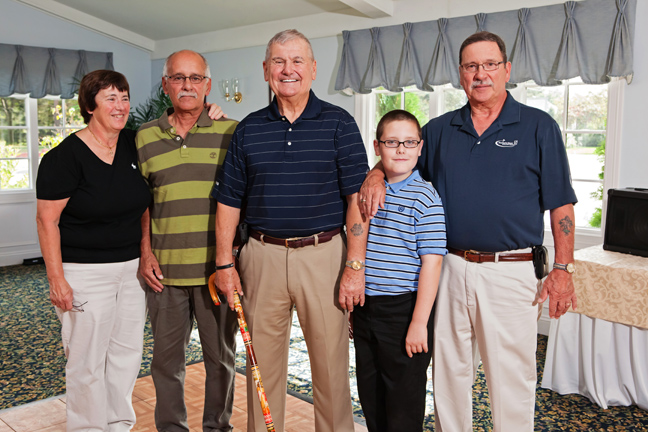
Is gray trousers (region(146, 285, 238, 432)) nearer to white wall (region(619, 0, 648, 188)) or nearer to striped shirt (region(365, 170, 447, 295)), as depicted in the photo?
striped shirt (region(365, 170, 447, 295))

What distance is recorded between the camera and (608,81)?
423 cm

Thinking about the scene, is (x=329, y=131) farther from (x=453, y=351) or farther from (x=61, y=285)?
(x=61, y=285)

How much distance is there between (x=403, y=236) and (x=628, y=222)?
81.6 inches

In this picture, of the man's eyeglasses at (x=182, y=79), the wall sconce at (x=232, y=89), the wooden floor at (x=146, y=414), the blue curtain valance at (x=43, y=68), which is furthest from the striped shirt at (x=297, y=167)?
the blue curtain valance at (x=43, y=68)

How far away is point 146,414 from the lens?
9.97 ft

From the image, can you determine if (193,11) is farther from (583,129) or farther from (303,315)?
(303,315)

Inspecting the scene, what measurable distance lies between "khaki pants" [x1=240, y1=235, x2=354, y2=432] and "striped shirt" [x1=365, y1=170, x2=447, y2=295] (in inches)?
6.9

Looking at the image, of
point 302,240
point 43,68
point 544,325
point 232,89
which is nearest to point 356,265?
Answer: point 302,240

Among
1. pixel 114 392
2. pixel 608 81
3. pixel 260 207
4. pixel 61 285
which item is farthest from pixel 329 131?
pixel 608 81

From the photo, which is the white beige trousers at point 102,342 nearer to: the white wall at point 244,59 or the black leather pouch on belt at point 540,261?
the black leather pouch on belt at point 540,261

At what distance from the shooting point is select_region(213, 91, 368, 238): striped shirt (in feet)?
6.98

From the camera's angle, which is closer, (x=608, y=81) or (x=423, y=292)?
(x=423, y=292)

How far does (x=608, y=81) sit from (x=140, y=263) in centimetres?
351

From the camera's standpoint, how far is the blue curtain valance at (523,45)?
13.6 ft
